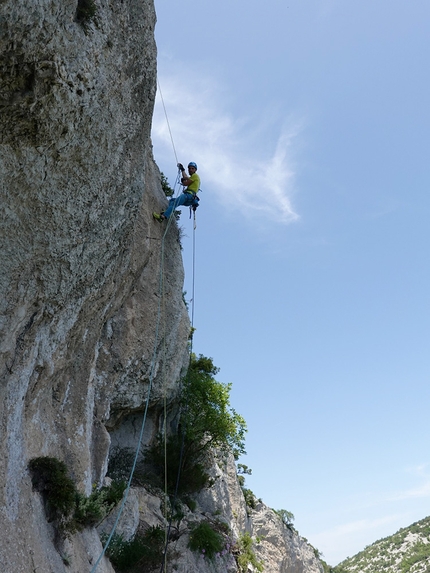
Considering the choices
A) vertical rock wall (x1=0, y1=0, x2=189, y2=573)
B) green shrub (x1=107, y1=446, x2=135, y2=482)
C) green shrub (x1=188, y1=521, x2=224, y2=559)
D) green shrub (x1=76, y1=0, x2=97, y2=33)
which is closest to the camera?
vertical rock wall (x1=0, y1=0, x2=189, y2=573)

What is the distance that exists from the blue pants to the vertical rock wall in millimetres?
3378

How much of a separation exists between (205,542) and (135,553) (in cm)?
285

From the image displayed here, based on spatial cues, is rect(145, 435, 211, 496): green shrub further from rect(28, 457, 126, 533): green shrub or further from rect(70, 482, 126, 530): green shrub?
rect(28, 457, 126, 533): green shrub

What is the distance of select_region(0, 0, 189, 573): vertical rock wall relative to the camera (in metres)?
7.86

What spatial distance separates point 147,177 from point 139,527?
11.0 meters

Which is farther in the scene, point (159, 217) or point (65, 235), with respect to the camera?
point (159, 217)

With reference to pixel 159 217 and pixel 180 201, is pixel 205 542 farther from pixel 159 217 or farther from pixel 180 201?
pixel 180 201

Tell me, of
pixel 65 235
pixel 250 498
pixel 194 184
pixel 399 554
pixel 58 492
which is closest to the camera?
pixel 65 235

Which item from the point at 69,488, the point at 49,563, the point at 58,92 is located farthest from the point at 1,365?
the point at 58,92

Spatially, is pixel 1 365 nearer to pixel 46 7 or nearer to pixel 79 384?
pixel 79 384

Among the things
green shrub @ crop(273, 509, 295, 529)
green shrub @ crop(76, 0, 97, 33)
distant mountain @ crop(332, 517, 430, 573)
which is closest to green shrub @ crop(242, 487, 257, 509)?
green shrub @ crop(273, 509, 295, 529)

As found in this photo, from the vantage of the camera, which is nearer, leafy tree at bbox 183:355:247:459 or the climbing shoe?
the climbing shoe

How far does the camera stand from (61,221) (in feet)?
31.3

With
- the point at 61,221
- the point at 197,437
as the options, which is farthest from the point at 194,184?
the point at 197,437
